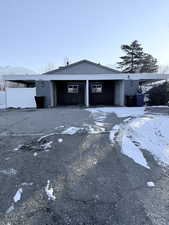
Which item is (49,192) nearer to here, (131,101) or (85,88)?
(131,101)

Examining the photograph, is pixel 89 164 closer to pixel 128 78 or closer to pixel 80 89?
pixel 128 78

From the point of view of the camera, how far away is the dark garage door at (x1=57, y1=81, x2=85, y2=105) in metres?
17.1

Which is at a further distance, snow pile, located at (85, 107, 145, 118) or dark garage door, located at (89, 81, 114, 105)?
dark garage door, located at (89, 81, 114, 105)

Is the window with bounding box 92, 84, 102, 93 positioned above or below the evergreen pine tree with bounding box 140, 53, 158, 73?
below

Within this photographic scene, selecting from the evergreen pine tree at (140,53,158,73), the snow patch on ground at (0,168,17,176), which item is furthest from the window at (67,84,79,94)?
the evergreen pine tree at (140,53,158,73)

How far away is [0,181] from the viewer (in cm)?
255

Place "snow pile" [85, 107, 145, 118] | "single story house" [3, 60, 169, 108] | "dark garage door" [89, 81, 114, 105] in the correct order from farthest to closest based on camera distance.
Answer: "dark garage door" [89, 81, 114, 105] → "single story house" [3, 60, 169, 108] → "snow pile" [85, 107, 145, 118]

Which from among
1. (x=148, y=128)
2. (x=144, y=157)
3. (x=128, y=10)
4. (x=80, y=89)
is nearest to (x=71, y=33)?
(x=80, y=89)

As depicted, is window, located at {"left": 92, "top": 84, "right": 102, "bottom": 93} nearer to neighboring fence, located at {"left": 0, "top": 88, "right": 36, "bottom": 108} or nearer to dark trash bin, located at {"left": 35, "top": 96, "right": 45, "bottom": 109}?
dark trash bin, located at {"left": 35, "top": 96, "right": 45, "bottom": 109}

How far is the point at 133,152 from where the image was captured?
3715mm

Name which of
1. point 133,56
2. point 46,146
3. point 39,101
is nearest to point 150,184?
point 46,146

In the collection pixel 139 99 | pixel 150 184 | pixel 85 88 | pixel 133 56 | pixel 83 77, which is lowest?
pixel 150 184

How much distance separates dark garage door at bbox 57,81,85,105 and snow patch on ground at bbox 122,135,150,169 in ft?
43.1

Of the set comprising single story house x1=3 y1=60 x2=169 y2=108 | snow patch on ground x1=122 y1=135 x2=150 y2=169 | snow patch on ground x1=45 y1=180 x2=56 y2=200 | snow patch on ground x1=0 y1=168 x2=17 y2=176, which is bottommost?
snow patch on ground x1=45 y1=180 x2=56 y2=200
